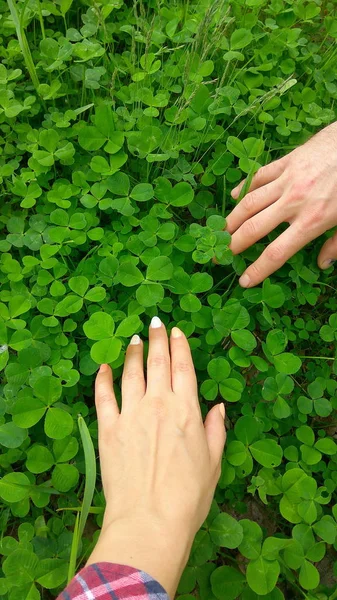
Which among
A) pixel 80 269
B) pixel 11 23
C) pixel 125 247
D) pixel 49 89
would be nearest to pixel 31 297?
pixel 80 269

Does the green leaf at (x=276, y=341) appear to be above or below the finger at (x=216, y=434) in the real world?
above

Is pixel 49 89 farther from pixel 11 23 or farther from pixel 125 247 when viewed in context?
pixel 125 247

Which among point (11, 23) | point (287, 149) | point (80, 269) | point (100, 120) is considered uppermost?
point (11, 23)

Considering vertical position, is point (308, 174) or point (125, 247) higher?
point (308, 174)

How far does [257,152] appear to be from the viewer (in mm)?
2400

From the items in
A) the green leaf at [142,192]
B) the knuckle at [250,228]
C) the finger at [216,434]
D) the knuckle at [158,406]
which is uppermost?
the green leaf at [142,192]

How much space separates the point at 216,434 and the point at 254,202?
41.8 inches

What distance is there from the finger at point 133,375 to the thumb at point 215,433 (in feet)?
0.99

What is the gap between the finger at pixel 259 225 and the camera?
217 centimetres

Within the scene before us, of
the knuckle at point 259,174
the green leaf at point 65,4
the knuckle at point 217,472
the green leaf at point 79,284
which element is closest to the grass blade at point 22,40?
the green leaf at point 65,4

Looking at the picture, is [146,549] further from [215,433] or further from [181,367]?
[181,367]

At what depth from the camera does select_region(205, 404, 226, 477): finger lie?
1852 millimetres

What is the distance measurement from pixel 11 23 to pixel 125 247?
1.42m

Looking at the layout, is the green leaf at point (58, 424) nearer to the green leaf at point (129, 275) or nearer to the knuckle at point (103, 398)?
the knuckle at point (103, 398)
